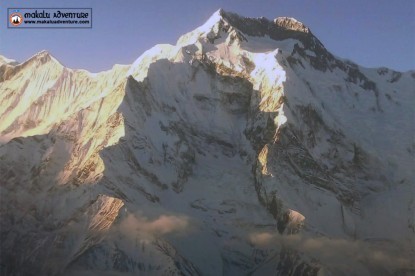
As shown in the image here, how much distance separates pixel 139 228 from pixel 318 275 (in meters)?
47.5

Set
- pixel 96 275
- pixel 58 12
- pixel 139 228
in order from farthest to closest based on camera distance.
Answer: pixel 139 228 < pixel 96 275 < pixel 58 12

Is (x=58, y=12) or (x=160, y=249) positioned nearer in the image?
(x=58, y=12)

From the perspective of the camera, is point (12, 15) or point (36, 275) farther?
point (36, 275)

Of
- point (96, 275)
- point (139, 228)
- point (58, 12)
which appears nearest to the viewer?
point (58, 12)

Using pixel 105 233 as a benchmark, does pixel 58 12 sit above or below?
above

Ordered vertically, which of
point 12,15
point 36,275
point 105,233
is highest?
point 12,15

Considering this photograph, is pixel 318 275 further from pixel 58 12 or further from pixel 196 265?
pixel 58 12

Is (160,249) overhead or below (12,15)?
below

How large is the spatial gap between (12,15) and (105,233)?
78.7 meters

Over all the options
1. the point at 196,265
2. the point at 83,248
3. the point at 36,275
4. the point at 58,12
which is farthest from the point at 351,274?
the point at 58,12

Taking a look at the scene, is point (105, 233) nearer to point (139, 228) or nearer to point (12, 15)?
point (139, 228)

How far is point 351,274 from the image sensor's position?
198250mm

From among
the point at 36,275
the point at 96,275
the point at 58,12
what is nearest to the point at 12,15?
the point at 58,12

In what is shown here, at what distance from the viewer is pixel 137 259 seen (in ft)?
623
